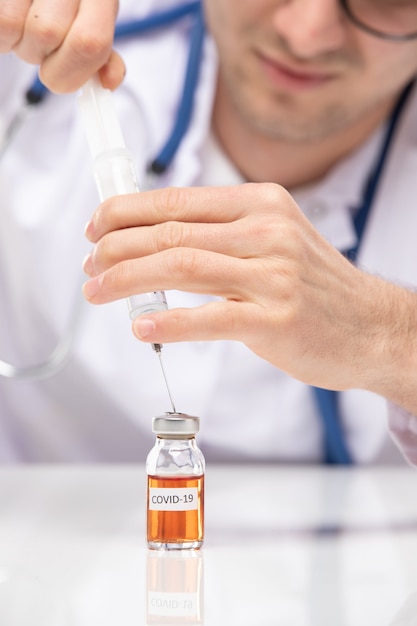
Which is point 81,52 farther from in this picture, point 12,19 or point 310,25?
point 310,25

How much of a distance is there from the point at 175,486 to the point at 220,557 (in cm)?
7

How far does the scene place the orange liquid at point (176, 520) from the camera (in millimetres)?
723

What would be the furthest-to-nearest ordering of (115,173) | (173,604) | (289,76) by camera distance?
1. (289,76)
2. (115,173)
3. (173,604)

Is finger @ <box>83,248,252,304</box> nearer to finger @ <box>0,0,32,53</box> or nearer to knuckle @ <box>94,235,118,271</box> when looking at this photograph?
knuckle @ <box>94,235,118,271</box>

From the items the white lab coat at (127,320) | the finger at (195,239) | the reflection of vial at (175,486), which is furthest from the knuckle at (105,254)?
the white lab coat at (127,320)

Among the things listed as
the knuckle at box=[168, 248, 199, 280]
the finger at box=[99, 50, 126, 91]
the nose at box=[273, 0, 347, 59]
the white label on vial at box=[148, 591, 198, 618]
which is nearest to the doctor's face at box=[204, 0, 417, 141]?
the nose at box=[273, 0, 347, 59]

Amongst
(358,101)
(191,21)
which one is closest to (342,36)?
(358,101)

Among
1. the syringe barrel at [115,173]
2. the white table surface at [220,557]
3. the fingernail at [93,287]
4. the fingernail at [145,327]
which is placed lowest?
the white table surface at [220,557]

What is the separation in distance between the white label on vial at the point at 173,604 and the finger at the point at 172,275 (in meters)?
0.23

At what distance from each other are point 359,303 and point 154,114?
564 mm

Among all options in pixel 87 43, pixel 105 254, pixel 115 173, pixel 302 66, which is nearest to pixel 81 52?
pixel 87 43

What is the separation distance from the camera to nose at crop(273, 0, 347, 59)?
3.84 ft

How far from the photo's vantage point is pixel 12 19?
2.85 ft

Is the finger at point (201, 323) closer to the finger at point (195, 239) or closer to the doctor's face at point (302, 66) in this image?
the finger at point (195, 239)
